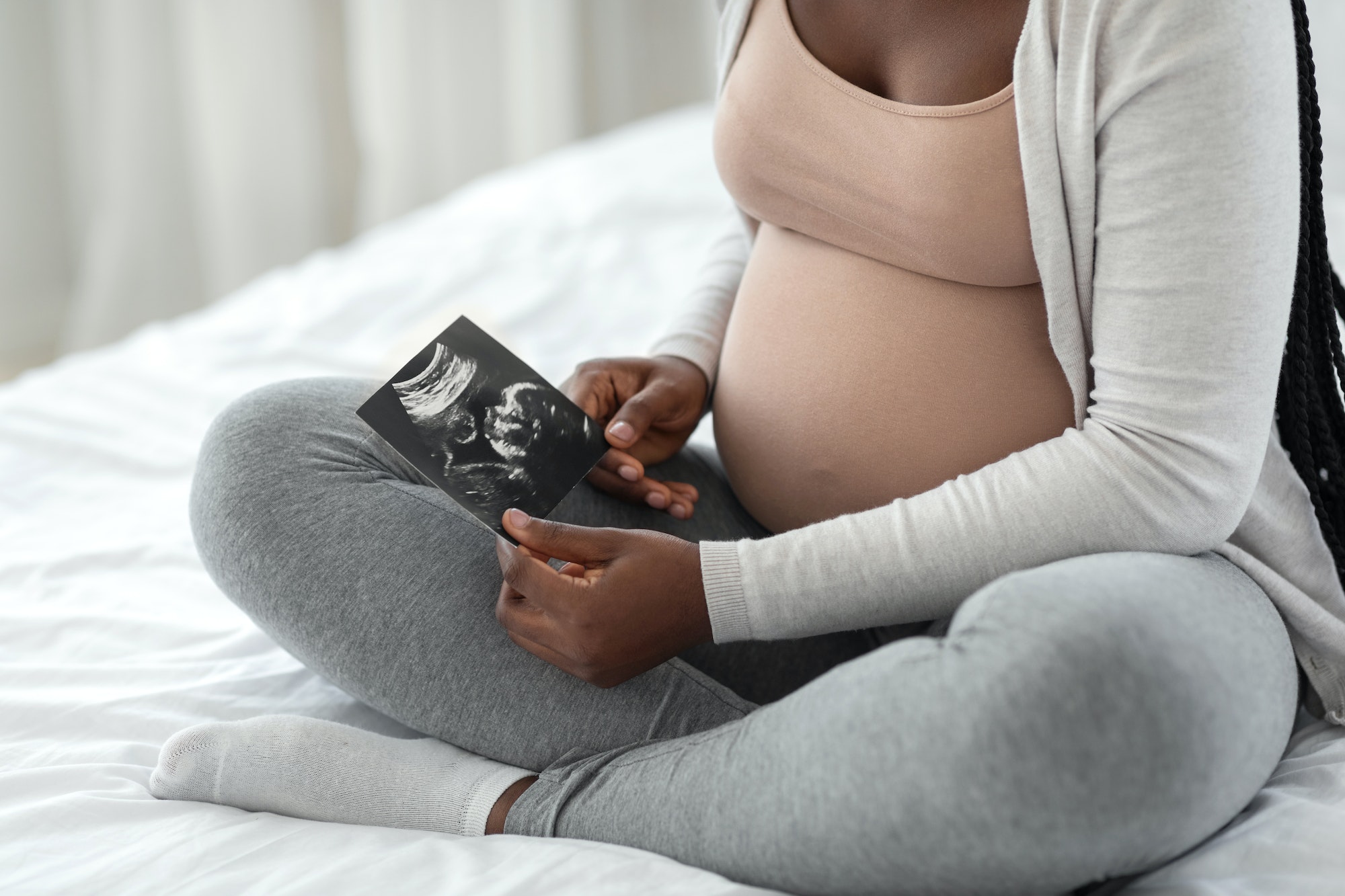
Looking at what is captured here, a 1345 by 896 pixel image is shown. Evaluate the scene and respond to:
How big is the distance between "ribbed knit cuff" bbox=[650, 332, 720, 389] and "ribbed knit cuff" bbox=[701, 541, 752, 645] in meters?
0.29

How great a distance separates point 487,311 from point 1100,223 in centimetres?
104

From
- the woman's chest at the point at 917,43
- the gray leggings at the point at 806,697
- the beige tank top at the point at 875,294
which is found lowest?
the gray leggings at the point at 806,697

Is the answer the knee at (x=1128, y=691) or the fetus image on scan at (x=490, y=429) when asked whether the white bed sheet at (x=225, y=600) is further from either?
the fetus image on scan at (x=490, y=429)

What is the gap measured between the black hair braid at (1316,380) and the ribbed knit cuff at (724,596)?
0.38m

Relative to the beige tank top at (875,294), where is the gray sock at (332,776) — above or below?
below

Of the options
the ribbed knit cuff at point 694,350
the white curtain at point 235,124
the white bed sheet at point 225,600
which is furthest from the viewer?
the white curtain at point 235,124

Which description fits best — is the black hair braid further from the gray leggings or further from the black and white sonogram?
the black and white sonogram

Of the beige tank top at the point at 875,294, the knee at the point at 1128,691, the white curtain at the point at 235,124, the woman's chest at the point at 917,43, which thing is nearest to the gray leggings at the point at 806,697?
the knee at the point at 1128,691

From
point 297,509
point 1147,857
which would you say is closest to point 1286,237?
point 1147,857

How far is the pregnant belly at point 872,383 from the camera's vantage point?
0.71 metres

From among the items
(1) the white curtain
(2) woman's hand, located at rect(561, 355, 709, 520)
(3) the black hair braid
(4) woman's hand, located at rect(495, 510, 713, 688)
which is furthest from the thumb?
(1) the white curtain

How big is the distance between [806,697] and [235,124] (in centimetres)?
258

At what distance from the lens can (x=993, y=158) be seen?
0.66 metres

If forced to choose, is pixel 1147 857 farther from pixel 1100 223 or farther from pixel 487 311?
pixel 487 311
